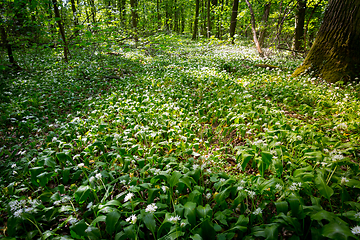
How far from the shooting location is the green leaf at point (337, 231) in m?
1.31

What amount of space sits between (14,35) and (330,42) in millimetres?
11006

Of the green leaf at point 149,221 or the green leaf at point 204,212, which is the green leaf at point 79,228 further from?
the green leaf at point 204,212

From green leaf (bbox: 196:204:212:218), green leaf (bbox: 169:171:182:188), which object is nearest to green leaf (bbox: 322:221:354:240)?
green leaf (bbox: 196:204:212:218)

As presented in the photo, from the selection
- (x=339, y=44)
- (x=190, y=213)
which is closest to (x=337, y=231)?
(x=190, y=213)

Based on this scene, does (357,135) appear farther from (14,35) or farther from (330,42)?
(14,35)

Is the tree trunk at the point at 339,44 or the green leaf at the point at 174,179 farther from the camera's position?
the tree trunk at the point at 339,44

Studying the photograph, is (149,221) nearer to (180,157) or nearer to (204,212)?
(204,212)

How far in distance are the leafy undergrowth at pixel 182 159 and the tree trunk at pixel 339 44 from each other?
492 millimetres

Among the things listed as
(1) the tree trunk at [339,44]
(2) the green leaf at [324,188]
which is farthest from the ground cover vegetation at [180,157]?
(1) the tree trunk at [339,44]

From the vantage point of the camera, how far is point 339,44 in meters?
4.91

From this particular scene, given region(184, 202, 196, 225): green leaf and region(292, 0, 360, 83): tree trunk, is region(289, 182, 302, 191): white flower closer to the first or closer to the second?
region(184, 202, 196, 225): green leaf

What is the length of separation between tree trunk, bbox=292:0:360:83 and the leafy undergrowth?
492 millimetres

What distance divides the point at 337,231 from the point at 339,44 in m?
5.63

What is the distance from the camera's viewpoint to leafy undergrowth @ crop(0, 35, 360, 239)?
1.81m
